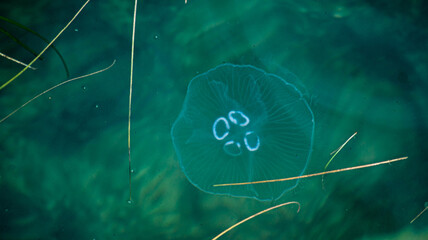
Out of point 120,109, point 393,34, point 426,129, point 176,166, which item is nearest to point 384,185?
point 426,129

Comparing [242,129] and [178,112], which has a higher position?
[178,112]

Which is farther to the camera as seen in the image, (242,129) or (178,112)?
(178,112)

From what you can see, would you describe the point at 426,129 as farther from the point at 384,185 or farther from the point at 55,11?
the point at 55,11
